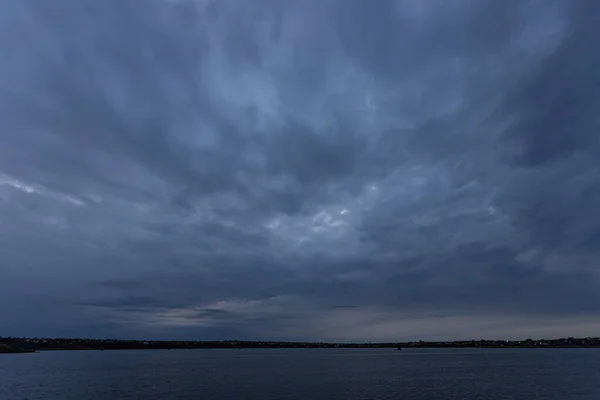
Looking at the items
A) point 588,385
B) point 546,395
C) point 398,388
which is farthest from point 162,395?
point 588,385

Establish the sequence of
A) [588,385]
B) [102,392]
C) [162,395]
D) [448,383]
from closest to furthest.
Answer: [162,395], [102,392], [588,385], [448,383]

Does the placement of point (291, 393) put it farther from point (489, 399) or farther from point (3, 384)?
point (3, 384)

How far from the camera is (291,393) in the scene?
77562 millimetres

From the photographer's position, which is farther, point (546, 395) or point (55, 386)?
point (55, 386)

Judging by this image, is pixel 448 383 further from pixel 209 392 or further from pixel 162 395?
pixel 162 395

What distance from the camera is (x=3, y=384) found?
96750mm

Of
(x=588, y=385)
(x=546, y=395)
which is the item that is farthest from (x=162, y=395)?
(x=588, y=385)

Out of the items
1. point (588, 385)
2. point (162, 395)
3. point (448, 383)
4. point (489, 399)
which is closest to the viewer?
point (489, 399)

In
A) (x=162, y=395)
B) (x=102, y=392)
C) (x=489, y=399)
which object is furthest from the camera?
(x=102, y=392)

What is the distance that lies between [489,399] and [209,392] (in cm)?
4288

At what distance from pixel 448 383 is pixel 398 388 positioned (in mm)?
15947

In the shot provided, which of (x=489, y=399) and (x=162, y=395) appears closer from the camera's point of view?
(x=489, y=399)

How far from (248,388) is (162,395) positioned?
1588 centimetres

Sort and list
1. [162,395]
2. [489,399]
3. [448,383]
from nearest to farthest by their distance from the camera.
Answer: [489,399], [162,395], [448,383]
